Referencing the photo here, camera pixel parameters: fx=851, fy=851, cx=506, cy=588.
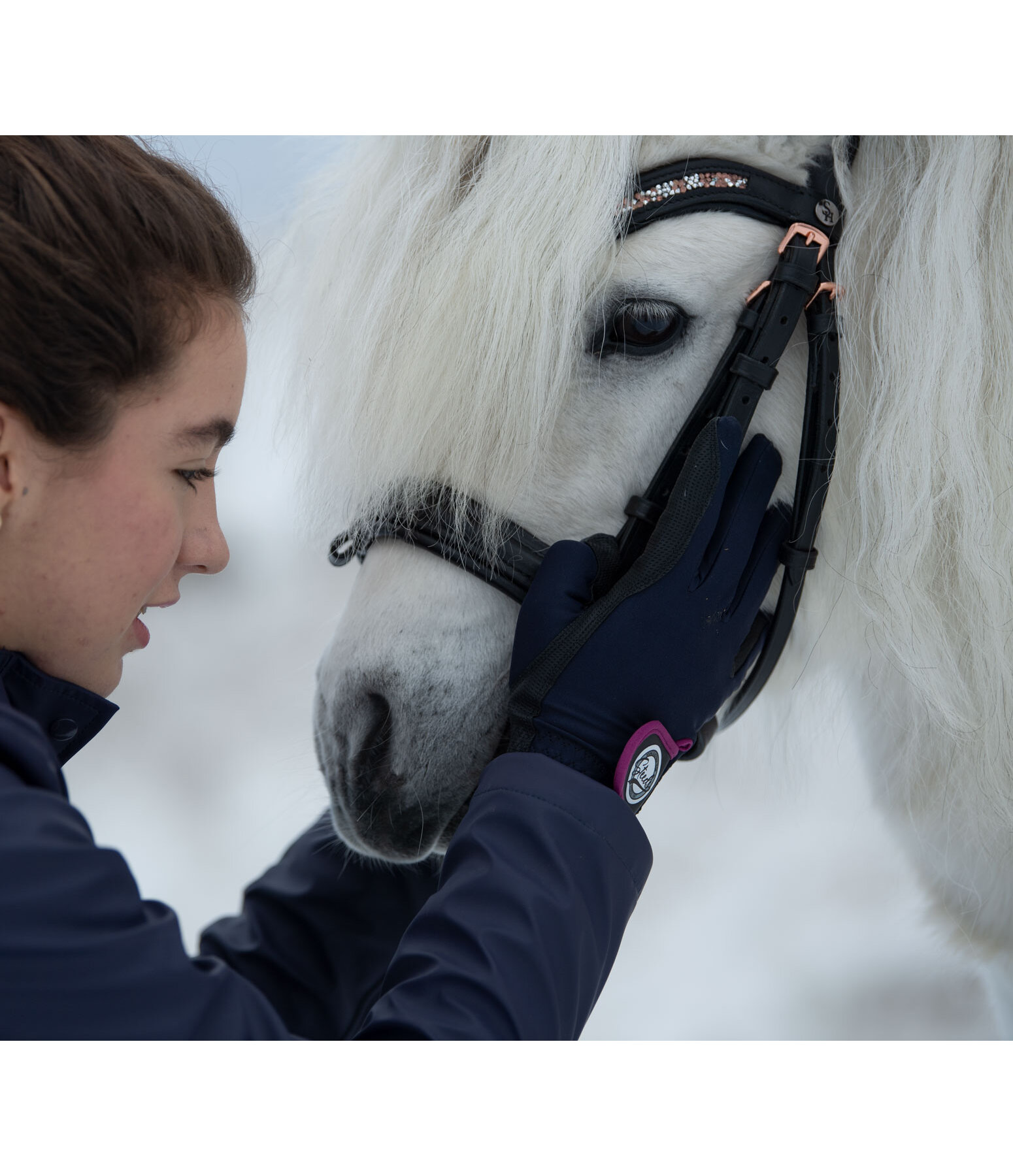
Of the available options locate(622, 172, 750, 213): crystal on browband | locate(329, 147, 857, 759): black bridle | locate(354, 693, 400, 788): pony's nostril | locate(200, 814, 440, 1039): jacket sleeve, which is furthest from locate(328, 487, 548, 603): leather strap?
locate(200, 814, 440, 1039): jacket sleeve

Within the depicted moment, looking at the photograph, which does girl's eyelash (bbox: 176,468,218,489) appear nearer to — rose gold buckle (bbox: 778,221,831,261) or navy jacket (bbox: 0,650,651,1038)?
navy jacket (bbox: 0,650,651,1038)

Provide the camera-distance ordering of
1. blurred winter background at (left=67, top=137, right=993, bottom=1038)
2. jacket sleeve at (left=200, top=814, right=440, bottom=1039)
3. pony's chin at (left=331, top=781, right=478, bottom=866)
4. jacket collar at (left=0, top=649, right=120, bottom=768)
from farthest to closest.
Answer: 1. blurred winter background at (left=67, top=137, right=993, bottom=1038)
2. jacket sleeve at (left=200, top=814, right=440, bottom=1039)
3. pony's chin at (left=331, top=781, right=478, bottom=866)
4. jacket collar at (left=0, top=649, right=120, bottom=768)

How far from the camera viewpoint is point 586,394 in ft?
1.76

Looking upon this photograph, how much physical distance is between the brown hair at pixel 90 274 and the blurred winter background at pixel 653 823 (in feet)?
1.00

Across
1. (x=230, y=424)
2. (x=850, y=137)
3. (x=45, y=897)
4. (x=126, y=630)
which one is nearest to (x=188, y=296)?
(x=230, y=424)

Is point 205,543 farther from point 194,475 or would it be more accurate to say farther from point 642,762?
point 642,762

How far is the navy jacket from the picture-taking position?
1.18 feet

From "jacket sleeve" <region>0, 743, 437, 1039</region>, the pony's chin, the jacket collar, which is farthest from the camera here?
the pony's chin

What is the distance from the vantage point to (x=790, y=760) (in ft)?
2.72

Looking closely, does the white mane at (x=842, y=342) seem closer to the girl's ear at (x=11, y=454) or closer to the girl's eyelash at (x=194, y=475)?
the girl's eyelash at (x=194, y=475)

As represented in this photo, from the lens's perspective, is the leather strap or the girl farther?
the leather strap

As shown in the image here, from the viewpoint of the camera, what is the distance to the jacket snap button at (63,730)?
490 millimetres

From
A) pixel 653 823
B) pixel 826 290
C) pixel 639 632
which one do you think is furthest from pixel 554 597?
pixel 653 823
